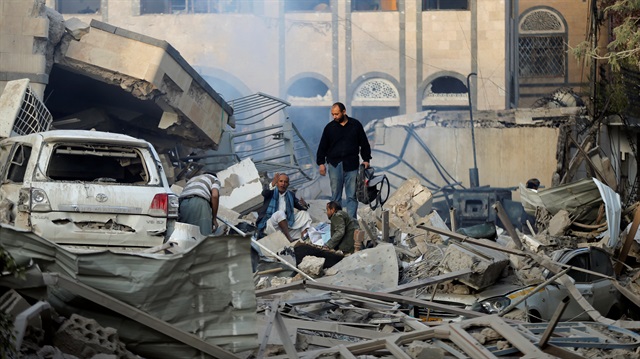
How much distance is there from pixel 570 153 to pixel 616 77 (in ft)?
10.5

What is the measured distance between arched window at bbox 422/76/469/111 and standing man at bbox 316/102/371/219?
23.5 m

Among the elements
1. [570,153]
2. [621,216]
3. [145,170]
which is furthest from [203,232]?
[570,153]

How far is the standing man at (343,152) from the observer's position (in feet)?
49.1

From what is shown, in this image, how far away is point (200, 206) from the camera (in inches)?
517

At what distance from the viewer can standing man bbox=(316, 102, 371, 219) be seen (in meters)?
15.0

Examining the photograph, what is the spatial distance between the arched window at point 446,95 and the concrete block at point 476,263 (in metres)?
27.0

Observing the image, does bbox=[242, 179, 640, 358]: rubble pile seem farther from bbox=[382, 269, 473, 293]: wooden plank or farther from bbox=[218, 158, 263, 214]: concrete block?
bbox=[218, 158, 263, 214]: concrete block

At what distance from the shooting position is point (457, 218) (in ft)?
74.6

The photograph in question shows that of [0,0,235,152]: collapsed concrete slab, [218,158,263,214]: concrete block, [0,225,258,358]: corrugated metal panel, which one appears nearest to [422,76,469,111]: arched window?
[0,0,235,152]: collapsed concrete slab

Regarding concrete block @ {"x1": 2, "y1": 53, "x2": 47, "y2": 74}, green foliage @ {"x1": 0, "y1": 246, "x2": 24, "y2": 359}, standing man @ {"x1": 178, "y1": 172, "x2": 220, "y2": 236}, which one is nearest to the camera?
green foliage @ {"x1": 0, "y1": 246, "x2": 24, "y2": 359}

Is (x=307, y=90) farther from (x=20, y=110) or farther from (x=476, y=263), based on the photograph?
(x=476, y=263)

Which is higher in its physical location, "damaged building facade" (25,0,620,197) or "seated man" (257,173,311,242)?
"damaged building facade" (25,0,620,197)

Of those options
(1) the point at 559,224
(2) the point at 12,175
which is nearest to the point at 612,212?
(1) the point at 559,224

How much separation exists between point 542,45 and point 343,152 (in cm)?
3244
